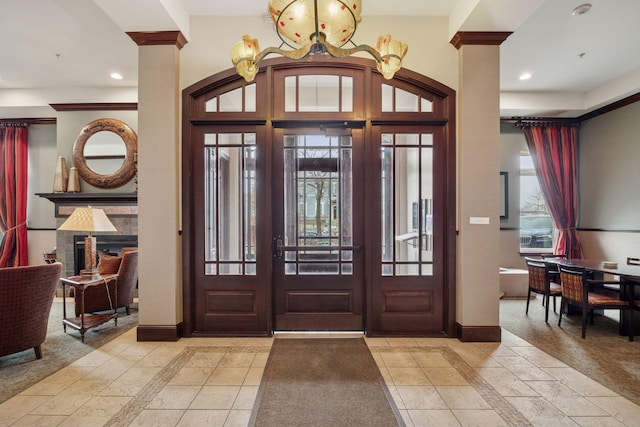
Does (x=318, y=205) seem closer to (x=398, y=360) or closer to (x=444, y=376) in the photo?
(x=398, y=360)

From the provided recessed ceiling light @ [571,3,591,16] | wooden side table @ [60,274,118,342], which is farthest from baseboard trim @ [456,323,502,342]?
wooden side table @ [60,274,118,342]

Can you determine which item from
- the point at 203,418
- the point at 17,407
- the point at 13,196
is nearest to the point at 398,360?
the point at 203,418

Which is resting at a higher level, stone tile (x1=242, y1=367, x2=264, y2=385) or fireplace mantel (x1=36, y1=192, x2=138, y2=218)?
fireplace mantel (x1=36, y1=192, x2=138, y2=218)

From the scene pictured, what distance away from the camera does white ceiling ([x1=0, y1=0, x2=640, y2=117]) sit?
3168 mm

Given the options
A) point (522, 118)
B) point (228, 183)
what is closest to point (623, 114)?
point (522, 118)

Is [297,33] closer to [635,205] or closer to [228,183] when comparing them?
[228,183]

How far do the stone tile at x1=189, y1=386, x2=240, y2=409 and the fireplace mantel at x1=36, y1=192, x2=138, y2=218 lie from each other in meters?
3.96

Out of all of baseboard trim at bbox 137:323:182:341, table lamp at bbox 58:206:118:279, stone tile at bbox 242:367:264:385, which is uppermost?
table lamp at bbox 58:206:118:279

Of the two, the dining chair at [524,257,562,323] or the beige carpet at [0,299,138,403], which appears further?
the dining chair at [524,257,562,323]

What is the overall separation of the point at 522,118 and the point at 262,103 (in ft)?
16.0

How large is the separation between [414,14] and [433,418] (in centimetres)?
375

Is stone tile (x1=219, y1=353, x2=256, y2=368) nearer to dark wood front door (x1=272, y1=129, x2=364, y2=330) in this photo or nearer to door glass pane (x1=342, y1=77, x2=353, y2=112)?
dark wood front door (x1=272, y1=129, x2=364, y2=330)

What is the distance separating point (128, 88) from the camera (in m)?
5.31

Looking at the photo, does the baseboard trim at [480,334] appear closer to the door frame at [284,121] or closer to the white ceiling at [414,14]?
the door frame at [284,121]
